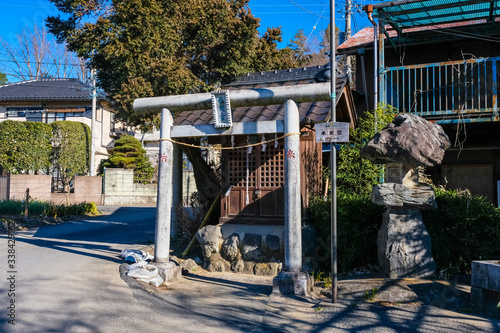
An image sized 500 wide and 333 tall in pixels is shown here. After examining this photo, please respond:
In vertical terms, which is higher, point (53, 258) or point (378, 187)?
point (378, 187)

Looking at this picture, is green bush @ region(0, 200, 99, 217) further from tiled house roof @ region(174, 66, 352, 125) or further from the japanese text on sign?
the japanese text on sign

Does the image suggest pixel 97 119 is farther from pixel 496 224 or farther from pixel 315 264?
pixel 496 224

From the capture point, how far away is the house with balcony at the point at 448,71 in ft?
33.2

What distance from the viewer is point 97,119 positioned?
3209 centimetres

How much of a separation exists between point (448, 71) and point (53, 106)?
2912 centimetres

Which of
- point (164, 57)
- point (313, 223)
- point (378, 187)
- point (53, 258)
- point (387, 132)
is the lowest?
point (53, 258)

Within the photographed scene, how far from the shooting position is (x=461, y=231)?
7.62 meters

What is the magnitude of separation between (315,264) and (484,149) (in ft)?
21.4

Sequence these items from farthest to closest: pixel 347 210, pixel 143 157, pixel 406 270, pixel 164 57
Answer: pixel 143 157, pixel 164 57, pixel 347 210, pixel 406 270

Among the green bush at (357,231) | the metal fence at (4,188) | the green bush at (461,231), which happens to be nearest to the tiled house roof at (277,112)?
the green bush at (357,231)

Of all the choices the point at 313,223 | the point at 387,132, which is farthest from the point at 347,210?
the point at 387,132

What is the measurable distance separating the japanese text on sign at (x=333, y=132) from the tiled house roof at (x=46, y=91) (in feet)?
83.9

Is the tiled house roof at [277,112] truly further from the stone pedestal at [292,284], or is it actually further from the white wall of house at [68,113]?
the white wall of house at [68,113]

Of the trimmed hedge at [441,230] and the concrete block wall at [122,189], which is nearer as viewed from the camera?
the trimmed hedge at [441,230]
